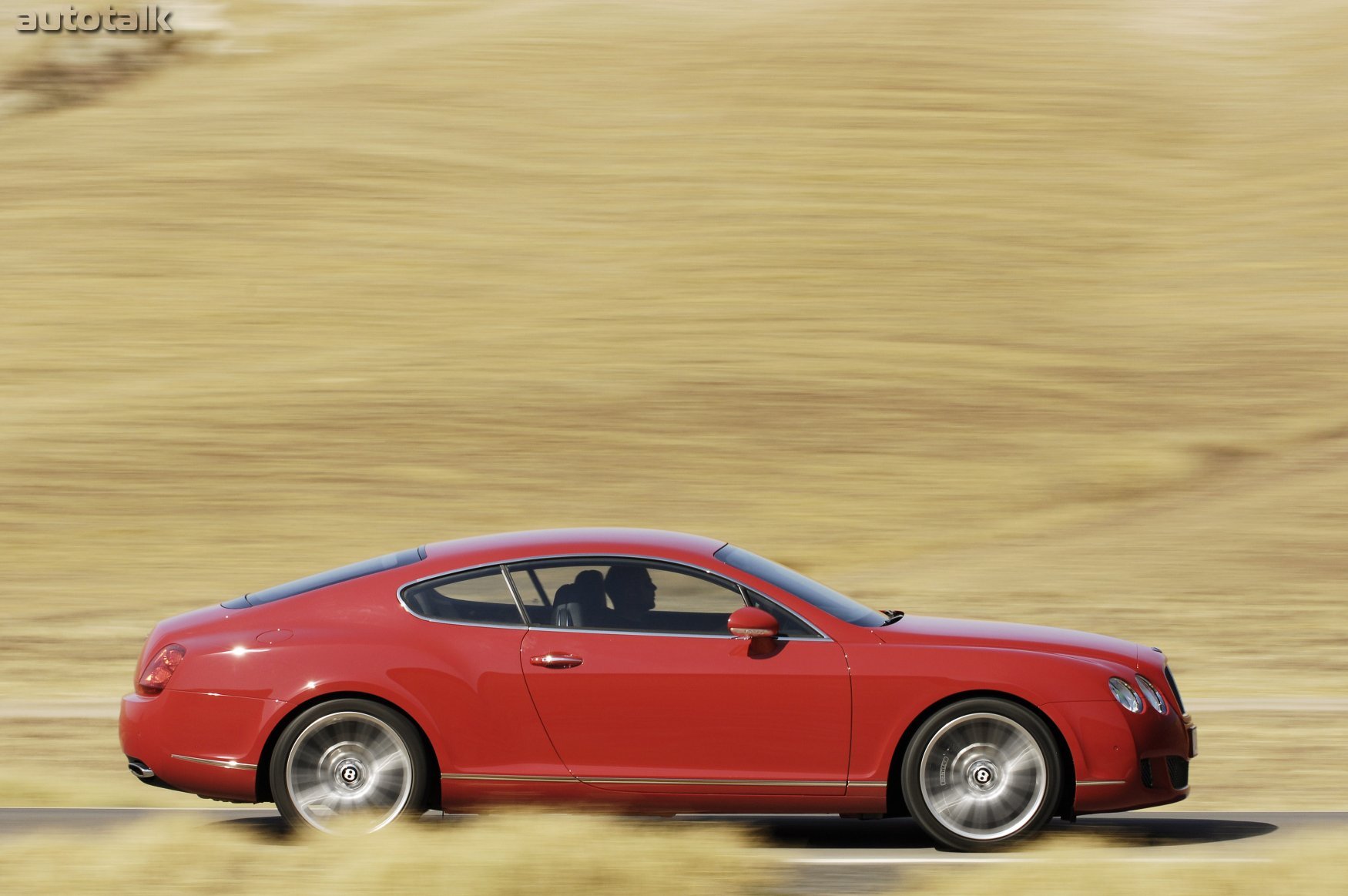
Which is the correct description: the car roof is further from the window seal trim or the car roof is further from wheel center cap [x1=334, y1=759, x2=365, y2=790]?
wheel center cap [x1=334, y1=759, x2=365, y2=790]

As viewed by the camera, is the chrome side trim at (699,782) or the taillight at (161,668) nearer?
the chrome side trim at (699,782)

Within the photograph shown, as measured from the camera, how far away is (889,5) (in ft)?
134

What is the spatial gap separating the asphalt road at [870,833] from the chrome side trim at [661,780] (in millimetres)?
323

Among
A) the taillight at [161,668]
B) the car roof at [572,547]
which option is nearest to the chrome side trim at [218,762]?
the taillight at [161,668]

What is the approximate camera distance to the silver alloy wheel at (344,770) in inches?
261

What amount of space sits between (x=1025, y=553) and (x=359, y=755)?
10713mm

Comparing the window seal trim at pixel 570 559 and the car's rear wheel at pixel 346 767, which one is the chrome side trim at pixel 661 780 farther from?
the window seal trim at pixel 570 559

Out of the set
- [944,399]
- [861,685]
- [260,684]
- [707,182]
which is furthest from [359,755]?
[707,182]

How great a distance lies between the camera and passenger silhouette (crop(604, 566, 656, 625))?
266 inches
